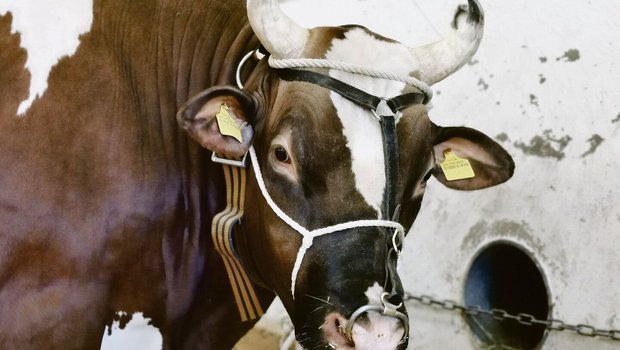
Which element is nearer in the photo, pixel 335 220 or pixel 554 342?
pixel 335 220

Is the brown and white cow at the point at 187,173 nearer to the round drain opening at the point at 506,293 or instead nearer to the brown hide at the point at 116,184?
the brown hide at the point at 116,184

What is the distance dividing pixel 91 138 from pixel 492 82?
2.02 metres

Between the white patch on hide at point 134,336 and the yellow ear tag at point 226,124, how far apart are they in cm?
63

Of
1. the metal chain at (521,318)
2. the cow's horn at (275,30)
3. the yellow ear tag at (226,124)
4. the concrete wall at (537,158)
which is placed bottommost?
the metal chain at (521,318)

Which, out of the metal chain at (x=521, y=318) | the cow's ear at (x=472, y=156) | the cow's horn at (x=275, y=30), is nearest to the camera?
the cow's horn at (x=275, y=30)

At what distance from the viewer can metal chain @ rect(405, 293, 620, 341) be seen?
315 cm

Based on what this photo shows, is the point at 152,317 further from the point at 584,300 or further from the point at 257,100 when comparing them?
the point at 584,300

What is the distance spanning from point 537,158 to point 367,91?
1584 mm

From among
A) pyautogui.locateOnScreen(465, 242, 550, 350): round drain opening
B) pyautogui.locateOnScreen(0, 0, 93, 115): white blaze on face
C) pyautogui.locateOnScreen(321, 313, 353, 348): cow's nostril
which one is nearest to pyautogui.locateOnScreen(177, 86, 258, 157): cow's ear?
pyautogui.locateOnScreen(0, 0, 93, 115): white blaze on face

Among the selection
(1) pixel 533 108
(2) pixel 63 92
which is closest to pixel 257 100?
(2) pixel 63 92

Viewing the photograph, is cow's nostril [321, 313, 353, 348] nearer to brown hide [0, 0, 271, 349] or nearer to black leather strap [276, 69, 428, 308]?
black leather strap [276, 69, 428, 308]

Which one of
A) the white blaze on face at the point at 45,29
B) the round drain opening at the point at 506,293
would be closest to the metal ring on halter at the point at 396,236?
the white blaze on face at the point at 45,29

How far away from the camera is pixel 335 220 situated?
2061 mm

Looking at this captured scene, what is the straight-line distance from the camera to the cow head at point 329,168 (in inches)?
79.5
